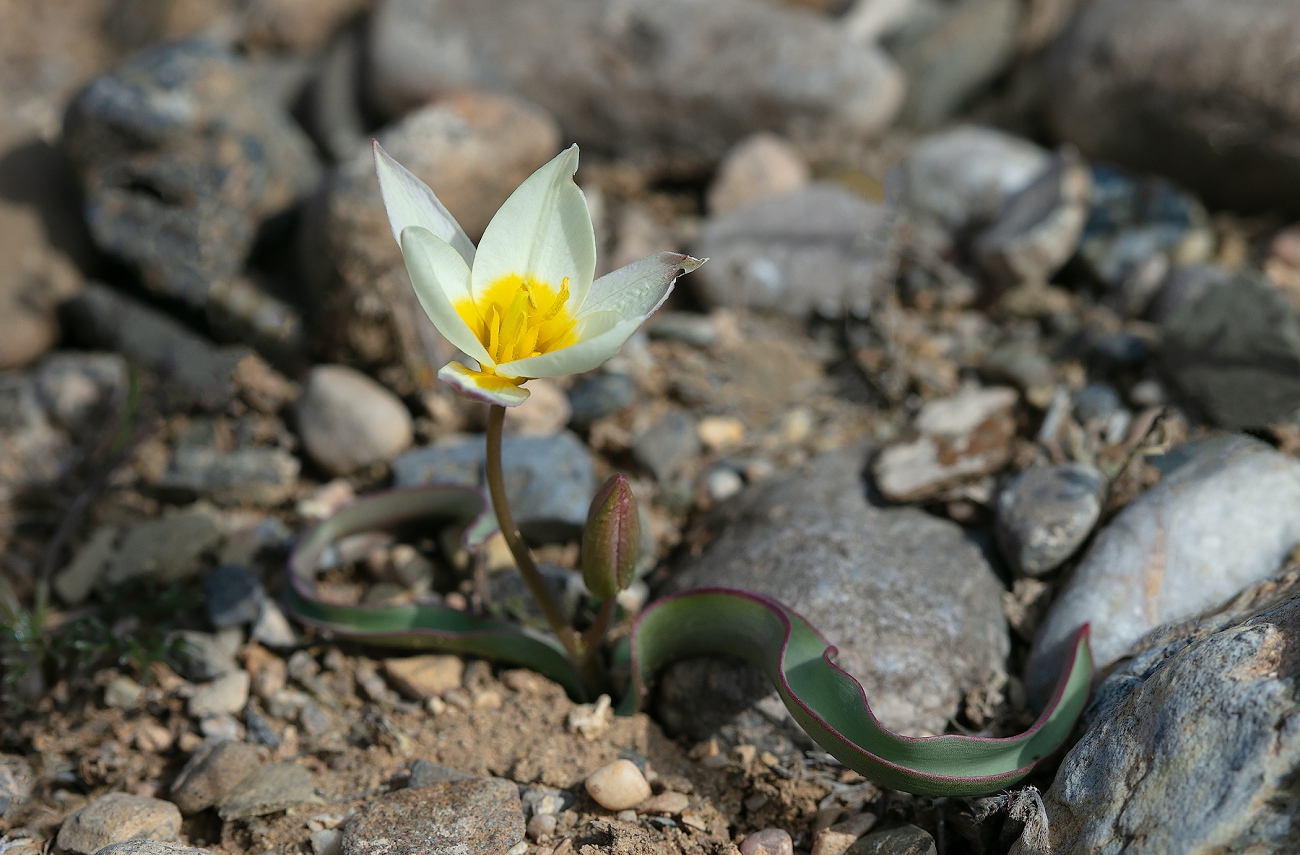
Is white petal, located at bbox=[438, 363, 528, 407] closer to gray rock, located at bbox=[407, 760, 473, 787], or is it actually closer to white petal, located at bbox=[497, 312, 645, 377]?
white petal, located at bbox=[497, 312, 645, 377]

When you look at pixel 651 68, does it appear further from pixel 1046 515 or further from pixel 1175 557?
pixel 1175 557

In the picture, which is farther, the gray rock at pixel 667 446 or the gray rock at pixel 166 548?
the gray rock at pixel 667 446

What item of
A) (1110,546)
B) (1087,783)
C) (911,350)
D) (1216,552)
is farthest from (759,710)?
(911,350)

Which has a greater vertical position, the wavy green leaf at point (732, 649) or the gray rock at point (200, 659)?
the wavy green leaf at point (732, 649)

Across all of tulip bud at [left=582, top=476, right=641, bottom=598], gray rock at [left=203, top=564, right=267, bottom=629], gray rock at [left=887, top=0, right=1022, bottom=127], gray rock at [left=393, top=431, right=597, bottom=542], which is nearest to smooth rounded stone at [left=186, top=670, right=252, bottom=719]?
gray rock at [left=203, top=564, right=267, bottom=629]

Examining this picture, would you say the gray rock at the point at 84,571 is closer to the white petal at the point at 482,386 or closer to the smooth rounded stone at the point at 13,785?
the smooth rounded stone at the point at 13,785

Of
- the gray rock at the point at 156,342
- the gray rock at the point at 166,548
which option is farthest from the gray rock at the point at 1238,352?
the gray rock at the point at 156,342

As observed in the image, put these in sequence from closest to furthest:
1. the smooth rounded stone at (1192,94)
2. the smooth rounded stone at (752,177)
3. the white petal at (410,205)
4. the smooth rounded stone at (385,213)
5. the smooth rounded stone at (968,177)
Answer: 1. the white petal at (410,205)
2. the smooth rounded stone at (385,213)
3. the smooth rounded stone at (1192,94)
4. the smooth rounded stone at (968,177)
5. the smooth rounded stone at (752,177)

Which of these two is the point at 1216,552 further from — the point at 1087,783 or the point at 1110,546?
the point at 1087,783
